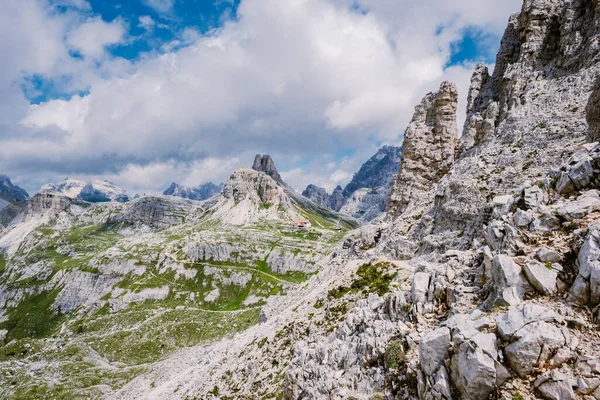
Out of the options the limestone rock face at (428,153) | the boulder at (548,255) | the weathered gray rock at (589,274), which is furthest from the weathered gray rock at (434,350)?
the limestone rock face at (428,153)

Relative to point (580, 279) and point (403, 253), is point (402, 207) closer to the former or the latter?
point (403, 253)

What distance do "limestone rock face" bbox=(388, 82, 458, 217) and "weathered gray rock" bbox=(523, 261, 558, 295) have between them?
2510 inches

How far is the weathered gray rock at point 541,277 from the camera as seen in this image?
13109 mm

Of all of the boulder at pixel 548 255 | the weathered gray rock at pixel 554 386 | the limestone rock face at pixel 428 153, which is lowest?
the weathered gray rock at pixel 554 386

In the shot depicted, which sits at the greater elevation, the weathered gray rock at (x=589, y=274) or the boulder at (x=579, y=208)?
the boulder at (x=579, y=208)

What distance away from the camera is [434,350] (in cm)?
1401

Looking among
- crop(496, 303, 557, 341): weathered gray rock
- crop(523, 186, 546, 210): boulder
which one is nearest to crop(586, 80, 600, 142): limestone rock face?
crop(523, 186, 546, 210): boulder

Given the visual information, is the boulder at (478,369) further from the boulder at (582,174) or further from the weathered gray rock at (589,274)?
the boulder at (582,174)

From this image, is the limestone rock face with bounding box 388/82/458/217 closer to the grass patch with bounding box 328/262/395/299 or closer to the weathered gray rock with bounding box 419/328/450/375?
the grass patch with bounding box 328/262/395/299

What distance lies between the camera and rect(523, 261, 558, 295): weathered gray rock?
13109 millimetres

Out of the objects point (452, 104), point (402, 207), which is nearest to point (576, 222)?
point (402, 207)

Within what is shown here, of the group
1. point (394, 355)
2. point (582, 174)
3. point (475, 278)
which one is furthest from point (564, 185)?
point (394, 355)

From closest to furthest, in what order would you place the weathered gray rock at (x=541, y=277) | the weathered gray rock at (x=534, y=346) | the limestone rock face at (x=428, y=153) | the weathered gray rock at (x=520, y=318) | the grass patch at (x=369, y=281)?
the weathered gray rock at (x=534, y=346), the weathered gray rock at (x=520, y=318), the weathered gray rock at (x=541, y=277), the grass patch at (x=369, y=281), the limestone rock face at (x=428, y=153)

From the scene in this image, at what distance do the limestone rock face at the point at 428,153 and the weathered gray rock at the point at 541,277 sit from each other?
63.8 m
